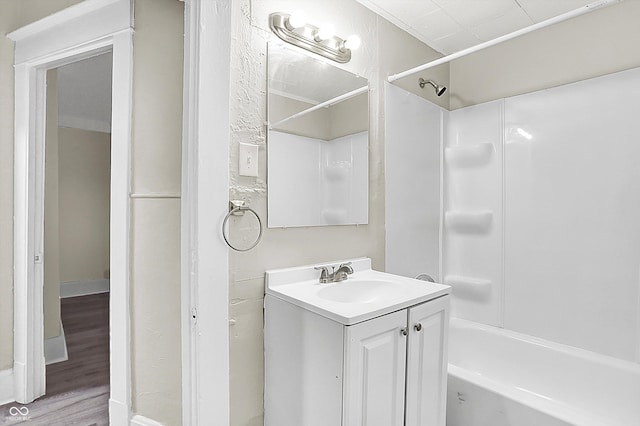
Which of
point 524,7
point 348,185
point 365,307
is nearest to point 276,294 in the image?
point 365,307

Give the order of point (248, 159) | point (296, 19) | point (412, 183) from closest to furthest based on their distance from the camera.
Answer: point (248, 159)
point (296, 19)
point (412, 183)

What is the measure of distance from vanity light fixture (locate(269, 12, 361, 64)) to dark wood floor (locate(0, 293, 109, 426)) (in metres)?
2.20

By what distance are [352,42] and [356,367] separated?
61.0 inches

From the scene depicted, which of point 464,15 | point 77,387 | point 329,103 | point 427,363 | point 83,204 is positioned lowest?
point 77,387

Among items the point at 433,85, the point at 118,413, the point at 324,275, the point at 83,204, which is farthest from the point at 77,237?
the point at 433,85

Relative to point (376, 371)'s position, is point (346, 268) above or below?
above

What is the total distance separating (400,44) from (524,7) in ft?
→ 2.29

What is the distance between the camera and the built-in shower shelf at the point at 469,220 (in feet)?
7.89

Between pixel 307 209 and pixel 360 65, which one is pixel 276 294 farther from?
pixel 360 65

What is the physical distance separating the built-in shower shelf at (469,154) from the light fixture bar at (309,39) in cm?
120

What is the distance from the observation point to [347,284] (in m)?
1.60

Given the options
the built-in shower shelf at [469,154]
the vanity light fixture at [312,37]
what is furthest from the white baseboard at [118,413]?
the built-in shower shelf at [469,154]

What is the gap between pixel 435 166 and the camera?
2.48m

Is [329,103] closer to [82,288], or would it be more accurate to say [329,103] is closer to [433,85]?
[433,85]
